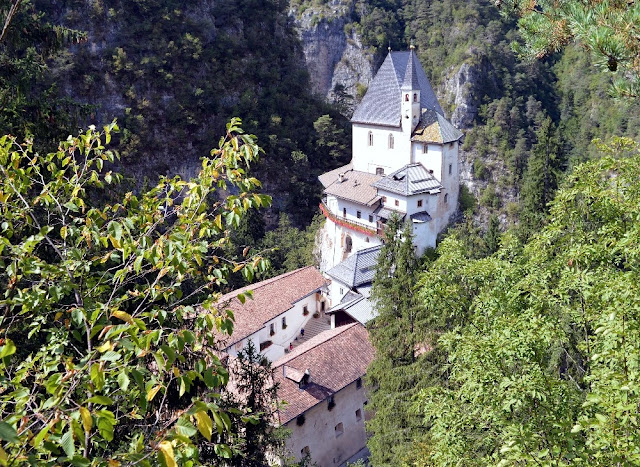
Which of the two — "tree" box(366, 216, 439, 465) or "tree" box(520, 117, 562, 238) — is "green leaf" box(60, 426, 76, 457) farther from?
"tree" box(520, 117, 562, 238)

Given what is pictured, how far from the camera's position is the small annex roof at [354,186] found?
37.2 meters

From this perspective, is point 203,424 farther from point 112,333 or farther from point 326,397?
point 326,397

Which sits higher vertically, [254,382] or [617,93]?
[617,93]

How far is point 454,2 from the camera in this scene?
78500 mm

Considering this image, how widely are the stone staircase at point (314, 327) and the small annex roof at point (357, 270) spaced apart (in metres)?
3.09

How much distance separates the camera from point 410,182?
3553 centimetres

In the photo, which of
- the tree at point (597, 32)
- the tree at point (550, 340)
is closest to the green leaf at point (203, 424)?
the tree at point (550, 340)

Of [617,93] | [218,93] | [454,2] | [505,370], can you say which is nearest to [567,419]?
[505,370]

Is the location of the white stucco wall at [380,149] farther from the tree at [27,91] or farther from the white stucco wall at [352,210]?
the tree at [27,91]

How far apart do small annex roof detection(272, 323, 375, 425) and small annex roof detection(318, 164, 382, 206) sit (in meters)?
12.0

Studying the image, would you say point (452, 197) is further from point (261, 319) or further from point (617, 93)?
point (617, 93)

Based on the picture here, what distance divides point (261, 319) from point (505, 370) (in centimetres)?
2187

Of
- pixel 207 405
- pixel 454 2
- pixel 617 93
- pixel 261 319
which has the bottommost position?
pixel 261 319

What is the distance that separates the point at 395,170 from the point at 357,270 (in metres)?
9.28
